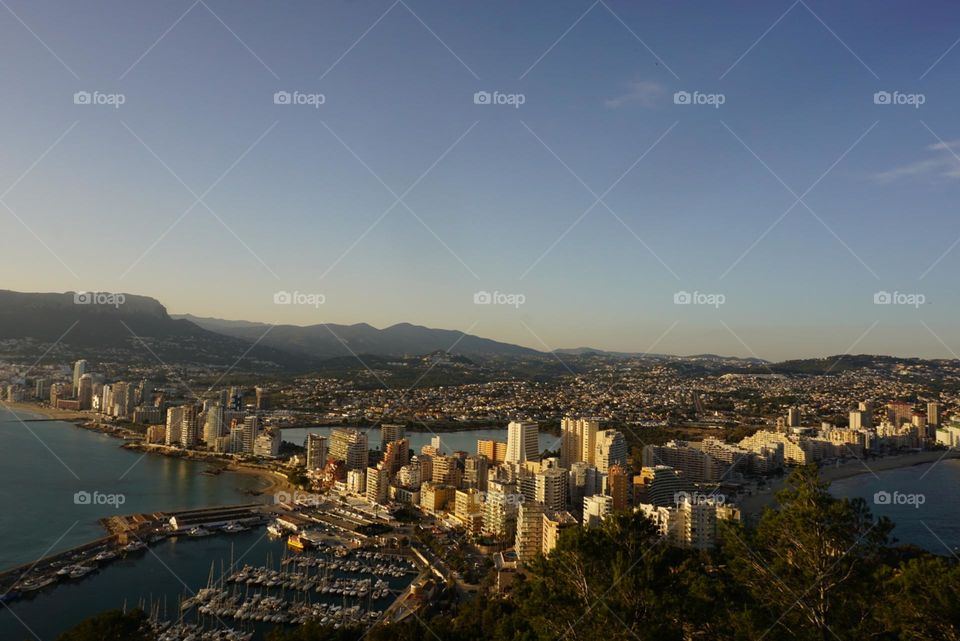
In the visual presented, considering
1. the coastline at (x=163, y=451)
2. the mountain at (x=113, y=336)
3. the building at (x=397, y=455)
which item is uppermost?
the mountain at (x=113, y=336)

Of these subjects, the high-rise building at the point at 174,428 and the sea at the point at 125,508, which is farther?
the high-rise building at the point at 174,428

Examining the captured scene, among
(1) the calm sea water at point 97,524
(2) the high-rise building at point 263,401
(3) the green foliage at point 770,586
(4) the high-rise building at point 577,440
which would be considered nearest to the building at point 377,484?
(1) the calm sea water at point 97,524

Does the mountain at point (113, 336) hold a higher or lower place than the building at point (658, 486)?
higher

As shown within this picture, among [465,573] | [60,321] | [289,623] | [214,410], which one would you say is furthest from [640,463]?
[60,321]

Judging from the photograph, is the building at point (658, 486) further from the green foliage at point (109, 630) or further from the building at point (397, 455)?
the green foliage at point (109, 630)

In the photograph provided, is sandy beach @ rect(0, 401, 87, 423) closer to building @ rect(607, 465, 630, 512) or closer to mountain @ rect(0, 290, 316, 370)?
mountain @ rect(0, 290, 316, 370)

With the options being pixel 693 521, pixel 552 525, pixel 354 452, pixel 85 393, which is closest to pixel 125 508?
pixel 354 452
